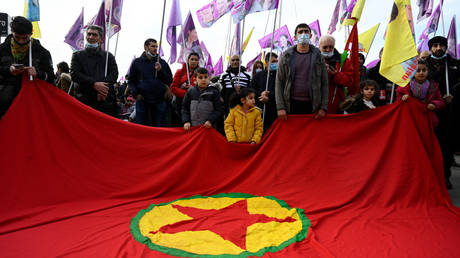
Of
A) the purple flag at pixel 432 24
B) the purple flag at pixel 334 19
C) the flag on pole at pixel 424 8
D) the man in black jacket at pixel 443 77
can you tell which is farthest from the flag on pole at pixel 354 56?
the purple flag at pixel 432 24

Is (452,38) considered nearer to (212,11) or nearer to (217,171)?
(212,11)

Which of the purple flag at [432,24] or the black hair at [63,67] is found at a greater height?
the purple flag at [432,24]

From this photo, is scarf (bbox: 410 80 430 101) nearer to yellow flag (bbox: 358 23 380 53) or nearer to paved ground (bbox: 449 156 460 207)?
paved ground (bbox: 449 156 460 207)

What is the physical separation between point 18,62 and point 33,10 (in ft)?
2.61

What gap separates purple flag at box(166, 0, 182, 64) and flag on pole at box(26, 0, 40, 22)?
2193 mm

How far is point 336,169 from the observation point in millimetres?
3334

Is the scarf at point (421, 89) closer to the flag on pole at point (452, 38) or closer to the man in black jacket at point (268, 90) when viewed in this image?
the man in black jacket at point (268, 90)

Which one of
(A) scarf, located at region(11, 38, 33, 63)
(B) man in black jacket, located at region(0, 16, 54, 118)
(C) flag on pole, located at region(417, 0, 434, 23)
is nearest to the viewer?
(B) man in black jacket, located at region(0, 16, 54, 118)

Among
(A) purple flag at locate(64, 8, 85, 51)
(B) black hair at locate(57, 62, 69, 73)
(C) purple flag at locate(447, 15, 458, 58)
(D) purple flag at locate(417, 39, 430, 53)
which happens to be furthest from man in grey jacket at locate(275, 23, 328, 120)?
(D) purple flag at locate(417, 39, 430, 53)

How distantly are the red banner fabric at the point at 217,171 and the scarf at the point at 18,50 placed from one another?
1.36ft

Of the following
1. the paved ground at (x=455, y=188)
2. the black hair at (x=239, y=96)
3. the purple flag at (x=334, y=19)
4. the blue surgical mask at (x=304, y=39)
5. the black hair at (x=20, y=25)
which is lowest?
the paved ground at (x=455, y=188)

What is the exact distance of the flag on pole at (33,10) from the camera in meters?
3.59

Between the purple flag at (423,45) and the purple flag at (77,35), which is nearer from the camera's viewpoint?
the purple flag at (77,35)

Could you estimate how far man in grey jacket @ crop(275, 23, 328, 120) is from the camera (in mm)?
3506
